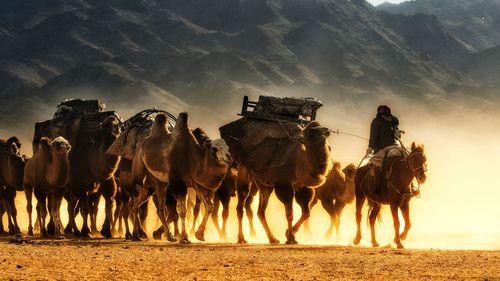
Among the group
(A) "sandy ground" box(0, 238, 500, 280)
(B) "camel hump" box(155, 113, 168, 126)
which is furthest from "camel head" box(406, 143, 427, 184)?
(B) "camel hump" box(155, 113, 168, 126)

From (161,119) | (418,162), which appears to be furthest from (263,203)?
(418,162)

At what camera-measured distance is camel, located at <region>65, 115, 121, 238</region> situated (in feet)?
66.1

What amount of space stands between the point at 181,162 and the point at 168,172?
0.34 metres

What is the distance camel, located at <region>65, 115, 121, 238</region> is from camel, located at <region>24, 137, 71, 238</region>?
4.08 ft

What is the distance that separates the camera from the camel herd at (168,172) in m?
17.1

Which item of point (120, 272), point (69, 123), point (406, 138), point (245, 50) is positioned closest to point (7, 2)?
point (245, 50)

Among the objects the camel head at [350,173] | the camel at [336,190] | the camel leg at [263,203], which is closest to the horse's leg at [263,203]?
the camel leg at [263,203]

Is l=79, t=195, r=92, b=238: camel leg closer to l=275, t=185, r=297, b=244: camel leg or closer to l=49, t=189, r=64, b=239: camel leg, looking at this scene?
l=49, t=189, r=64, b=239: camel leg

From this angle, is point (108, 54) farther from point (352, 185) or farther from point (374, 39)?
point (352, 185)

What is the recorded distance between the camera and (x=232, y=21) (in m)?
175

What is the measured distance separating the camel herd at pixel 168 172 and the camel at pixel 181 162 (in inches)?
0.8

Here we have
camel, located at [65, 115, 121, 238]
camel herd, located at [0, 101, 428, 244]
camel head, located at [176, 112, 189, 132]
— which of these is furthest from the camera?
camel, located at [65, 115, 121, 238]

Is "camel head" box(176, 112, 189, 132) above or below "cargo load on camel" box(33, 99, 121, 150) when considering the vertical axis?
below

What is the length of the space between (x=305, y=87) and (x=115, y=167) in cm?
10634
